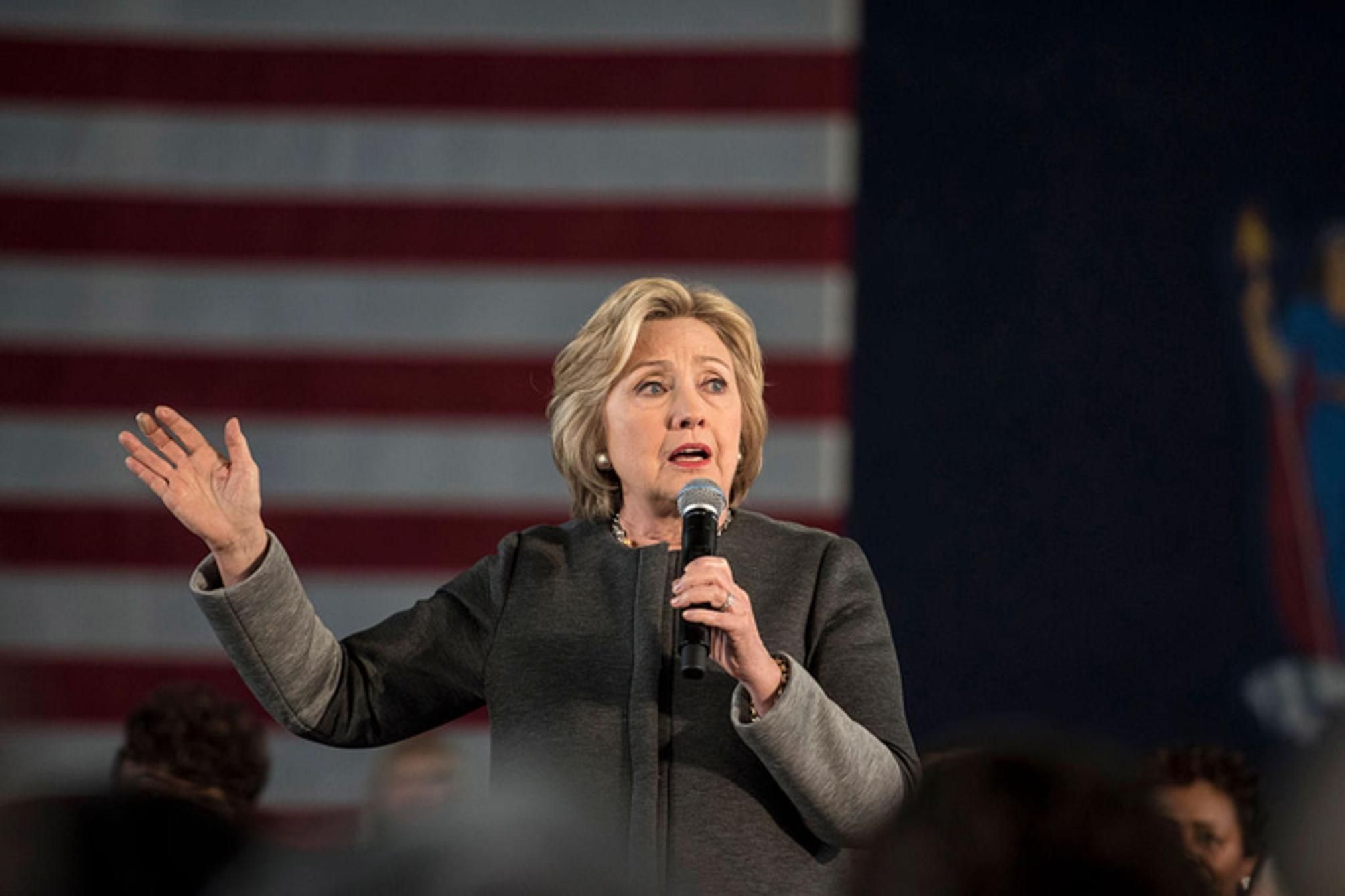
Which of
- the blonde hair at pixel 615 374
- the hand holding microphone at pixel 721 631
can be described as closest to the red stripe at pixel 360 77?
the blonde hair at pixel 615 374

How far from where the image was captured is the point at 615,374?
1877mm

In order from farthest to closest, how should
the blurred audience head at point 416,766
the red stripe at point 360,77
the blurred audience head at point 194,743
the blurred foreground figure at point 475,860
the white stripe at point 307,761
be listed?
the red stripe at point 360,77 → the white stripe at point 307,761 → the blurred audience head at point 416,766 → the blurred audience head at point 194,743 → the blurred foreground figure at point 475,860

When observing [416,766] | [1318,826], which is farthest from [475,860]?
[416,766]

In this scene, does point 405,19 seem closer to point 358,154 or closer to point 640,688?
point 358,154

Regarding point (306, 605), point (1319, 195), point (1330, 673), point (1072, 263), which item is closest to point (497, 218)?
point (1072, 263)

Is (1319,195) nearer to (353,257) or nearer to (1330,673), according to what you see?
(1330,673)

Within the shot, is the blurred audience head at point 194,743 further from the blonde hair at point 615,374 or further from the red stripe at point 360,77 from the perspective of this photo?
the red stripe at point 360,77

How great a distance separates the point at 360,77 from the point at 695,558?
2967 millimetres

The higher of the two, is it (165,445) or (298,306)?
(298,306)

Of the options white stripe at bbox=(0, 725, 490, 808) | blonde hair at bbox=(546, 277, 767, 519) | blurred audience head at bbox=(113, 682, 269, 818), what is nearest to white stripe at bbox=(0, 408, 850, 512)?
white stripe at bbox=(0, 725, 490, 808)

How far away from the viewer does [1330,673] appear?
3.95 m

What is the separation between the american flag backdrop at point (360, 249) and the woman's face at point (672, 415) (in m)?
2.22

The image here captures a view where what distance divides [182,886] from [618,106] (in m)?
3.66

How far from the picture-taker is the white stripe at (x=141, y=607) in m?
4.12
